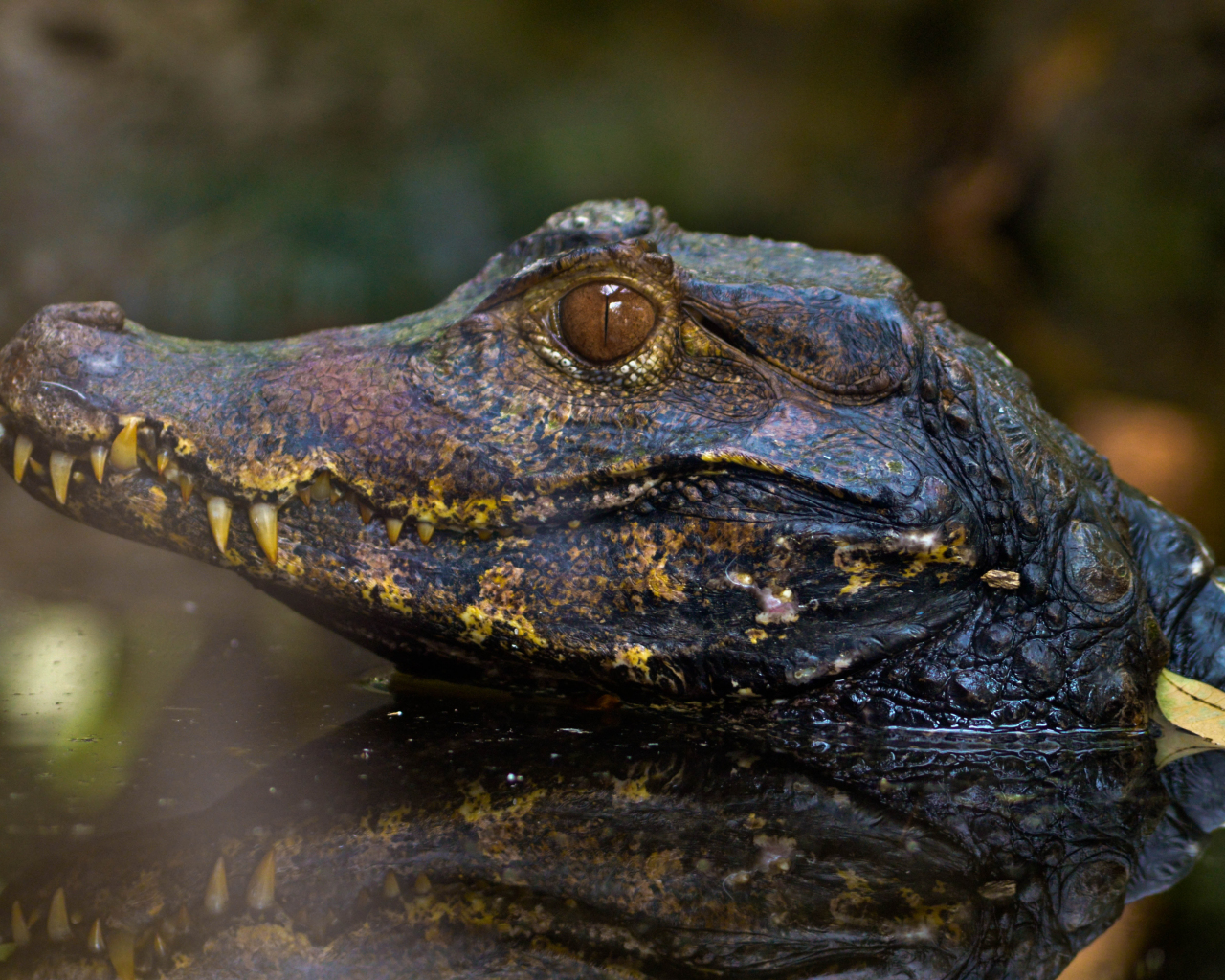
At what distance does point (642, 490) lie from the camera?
2.46 m

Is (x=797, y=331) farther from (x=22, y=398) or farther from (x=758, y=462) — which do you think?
(x=22, y=398)

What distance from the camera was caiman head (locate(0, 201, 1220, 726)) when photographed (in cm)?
244

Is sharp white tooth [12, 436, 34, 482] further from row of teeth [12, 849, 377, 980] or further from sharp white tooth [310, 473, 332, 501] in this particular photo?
row of teeth [12, 849, 377, 980]

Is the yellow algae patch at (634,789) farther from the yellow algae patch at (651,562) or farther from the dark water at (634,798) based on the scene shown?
the yellow algae patch at (651,562)

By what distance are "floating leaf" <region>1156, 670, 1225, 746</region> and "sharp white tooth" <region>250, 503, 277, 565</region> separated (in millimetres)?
2336

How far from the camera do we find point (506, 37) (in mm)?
10367

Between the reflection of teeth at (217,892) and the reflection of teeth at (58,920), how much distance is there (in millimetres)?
200

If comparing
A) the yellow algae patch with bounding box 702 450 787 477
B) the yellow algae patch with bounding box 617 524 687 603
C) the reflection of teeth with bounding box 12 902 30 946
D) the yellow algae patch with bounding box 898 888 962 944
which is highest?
the yellow algae patch with bounding box 702 450 787 477

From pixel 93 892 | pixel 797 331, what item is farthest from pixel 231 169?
pixel 93 892

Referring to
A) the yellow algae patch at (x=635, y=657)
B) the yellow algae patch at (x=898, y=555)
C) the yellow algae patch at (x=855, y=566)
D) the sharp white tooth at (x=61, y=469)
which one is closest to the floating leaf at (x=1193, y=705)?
the yellow algae patch at (x=898, y=555)

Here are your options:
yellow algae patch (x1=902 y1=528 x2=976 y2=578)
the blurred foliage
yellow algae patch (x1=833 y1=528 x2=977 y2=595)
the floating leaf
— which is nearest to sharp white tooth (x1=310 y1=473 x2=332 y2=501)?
yellow algae patch (x1=833 y1=528 x2=977 y2=595)

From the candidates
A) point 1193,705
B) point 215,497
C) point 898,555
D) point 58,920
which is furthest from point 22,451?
point 1193,705

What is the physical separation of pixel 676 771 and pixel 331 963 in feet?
3.27

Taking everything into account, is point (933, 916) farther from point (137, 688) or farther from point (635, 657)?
point (137, 688)
